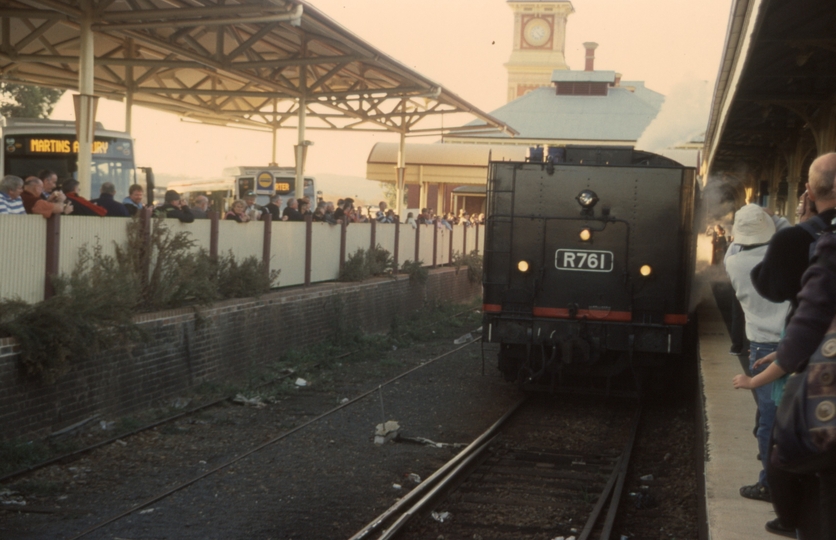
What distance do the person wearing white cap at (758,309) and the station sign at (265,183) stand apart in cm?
2807

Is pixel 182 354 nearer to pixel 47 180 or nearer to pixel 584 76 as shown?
pixel 47 180

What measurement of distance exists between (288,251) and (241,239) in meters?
1.69

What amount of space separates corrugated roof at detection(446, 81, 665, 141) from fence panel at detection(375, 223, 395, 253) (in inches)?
1124

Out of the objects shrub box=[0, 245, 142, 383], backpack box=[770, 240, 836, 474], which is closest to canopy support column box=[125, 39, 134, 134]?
shrub box=[0, 245, 142, 383]

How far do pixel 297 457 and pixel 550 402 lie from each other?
4201mm

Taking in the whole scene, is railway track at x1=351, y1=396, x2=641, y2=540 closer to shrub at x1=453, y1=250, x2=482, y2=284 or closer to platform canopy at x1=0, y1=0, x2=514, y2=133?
platform canopy at x1=0, y1=0, x2=514, y2=133

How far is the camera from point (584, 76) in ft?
195

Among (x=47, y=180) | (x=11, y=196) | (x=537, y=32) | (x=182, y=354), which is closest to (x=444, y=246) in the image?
(x=182, y=354)

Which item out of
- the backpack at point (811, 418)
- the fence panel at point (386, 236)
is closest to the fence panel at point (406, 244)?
the fence panel at point (386, 236)

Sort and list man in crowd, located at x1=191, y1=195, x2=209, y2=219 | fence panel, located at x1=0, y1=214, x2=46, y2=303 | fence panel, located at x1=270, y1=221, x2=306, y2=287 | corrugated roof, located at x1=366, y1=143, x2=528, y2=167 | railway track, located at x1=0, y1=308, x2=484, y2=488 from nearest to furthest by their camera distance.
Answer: railway track, located at x1=0, y1=308, x2=484, y2=488
fence panel, located at x1=0, y1=214, x2=46, y2=303
man in crowd, located at x1=191, y1=195, x2=209, y2=219
fence panel, located at x1=270, y1=221, x2=306, y2=287
corrugated roof, located at x1=366, y1=143, x2=528, y2=167

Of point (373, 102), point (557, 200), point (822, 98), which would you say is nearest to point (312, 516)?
point (557, 200)

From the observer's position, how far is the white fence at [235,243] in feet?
28.1

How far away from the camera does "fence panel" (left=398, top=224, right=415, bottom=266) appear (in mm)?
20891

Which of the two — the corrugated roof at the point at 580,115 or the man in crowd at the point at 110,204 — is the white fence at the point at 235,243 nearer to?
the man in crowd at the point at 110,204
